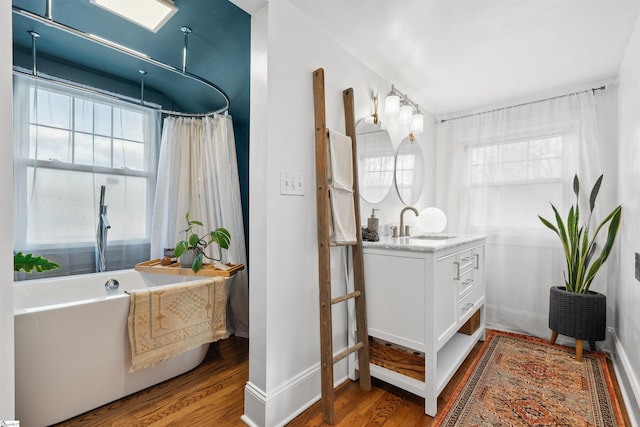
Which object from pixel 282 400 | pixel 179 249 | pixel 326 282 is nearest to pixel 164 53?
pixel 179 249

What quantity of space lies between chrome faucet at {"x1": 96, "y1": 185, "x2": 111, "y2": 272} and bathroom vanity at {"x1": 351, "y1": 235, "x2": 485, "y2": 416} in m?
2.12

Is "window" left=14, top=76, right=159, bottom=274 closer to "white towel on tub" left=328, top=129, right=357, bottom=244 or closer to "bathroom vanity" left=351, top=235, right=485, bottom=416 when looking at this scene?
"white towel on tub" left=328, top=129, right=357, bottom=244

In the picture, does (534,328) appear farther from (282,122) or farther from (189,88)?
(189,88)

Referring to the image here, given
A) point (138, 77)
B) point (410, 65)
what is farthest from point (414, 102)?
point (138, 77)

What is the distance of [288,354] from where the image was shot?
1606 mm

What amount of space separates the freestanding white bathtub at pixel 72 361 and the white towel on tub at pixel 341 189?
1.31 m

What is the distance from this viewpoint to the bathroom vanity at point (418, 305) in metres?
1.65

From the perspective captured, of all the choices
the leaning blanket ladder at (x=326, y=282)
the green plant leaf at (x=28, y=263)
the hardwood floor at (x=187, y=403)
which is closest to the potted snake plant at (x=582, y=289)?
the leaning blanket ladder at (x=326, y=282)

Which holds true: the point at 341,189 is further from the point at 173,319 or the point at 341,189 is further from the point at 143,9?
the point at 143,9

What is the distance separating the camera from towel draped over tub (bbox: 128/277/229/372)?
5.68ft

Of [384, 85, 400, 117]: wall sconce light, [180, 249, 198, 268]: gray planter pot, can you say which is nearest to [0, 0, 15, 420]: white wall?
[180, 249, 198, 268]: gray planter pot

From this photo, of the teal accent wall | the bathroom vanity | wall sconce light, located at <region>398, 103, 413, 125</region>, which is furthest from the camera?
wall sconce light, located at <region>398, 103, 413, 125</region>

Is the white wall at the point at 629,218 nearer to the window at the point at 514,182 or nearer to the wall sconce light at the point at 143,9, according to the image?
the window at the point at 514,182

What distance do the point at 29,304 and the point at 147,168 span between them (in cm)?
139
